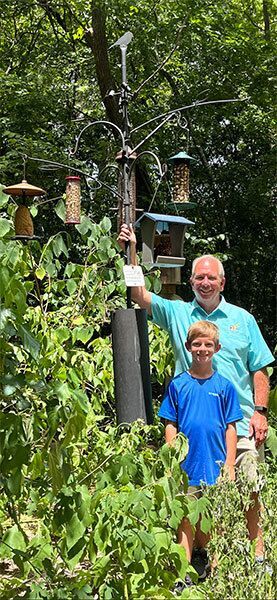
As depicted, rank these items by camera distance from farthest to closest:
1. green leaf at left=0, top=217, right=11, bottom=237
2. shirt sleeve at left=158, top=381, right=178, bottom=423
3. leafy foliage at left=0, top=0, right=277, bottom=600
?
shirt sleeve at left=158, top=381, right=178, bottom=423 → green leaf at left=0, top=217, right=11, bottom=237 → leafy foliage at left=0, top=0, right=277, bottom=600

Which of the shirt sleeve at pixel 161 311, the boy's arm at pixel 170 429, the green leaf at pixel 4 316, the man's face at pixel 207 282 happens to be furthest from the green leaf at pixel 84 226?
the green leaf at pixel 4 316

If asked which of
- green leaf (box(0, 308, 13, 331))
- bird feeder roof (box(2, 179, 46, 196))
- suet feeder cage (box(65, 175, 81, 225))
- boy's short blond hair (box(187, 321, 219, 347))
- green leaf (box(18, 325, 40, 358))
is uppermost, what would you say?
bird feeder roof (box(2, 179, 46, 196))

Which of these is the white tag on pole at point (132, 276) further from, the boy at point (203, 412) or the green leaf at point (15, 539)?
the green leaf at point (15, 539)

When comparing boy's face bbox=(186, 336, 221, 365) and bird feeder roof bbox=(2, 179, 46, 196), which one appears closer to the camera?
boy's face bbox=(186, 336, 221, 365)

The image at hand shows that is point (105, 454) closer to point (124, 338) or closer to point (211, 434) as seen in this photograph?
point (211, 434)

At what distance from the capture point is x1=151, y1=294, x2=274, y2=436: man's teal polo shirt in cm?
295

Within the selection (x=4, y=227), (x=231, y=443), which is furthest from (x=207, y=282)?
(x=4, y=227)

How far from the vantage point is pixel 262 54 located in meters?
8.05

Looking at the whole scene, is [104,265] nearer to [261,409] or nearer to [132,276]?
[132,276]

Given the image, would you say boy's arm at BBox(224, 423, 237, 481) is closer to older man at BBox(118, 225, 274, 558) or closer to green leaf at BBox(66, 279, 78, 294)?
older man at BBox(118, 225, 274, 558)

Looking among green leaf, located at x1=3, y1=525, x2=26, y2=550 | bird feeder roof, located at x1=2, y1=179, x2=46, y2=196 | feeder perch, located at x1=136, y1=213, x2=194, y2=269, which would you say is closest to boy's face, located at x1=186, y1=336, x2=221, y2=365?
green leaf, located at x1=3, y1=525, x2=26, y2=550

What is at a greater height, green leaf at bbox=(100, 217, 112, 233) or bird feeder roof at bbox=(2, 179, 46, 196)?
bird feeder roof at bbox=(2, 179, 46, 196)

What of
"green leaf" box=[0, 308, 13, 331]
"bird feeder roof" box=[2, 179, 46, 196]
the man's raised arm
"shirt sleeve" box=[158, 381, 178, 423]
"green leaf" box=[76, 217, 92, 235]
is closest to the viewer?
"green leaf" box=[0, 308, 13, 331]

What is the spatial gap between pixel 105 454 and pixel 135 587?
0.48 m
